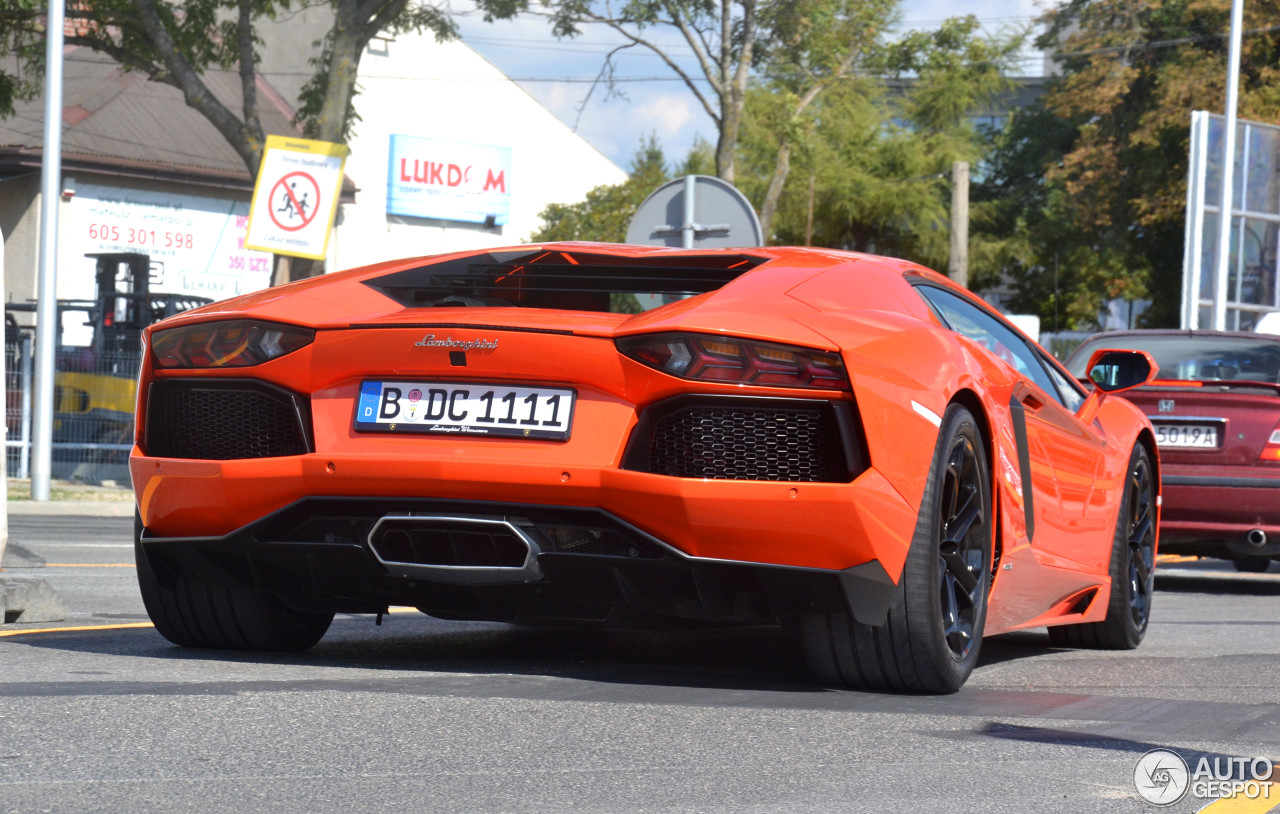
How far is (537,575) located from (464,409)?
17.8 inches

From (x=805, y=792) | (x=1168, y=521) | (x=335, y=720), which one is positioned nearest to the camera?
(x=805, y=792)

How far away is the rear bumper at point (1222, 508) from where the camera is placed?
1003 cm

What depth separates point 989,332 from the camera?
5629 millimetres

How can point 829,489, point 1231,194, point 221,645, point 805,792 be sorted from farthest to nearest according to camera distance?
point 1231,194
point 221,645
point 829,489
point 805,792

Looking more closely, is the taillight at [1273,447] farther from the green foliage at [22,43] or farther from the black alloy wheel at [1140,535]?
the green foliage at [22,43]

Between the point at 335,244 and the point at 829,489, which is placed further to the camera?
the point at 335,244

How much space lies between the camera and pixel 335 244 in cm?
4194

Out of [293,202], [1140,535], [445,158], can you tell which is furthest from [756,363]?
[445,158]

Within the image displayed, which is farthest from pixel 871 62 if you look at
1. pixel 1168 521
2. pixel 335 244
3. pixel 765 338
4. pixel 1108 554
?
pixel 765 338

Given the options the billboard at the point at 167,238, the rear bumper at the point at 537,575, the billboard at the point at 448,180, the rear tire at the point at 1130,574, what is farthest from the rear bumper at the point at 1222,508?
the billboard at the point at 448,180

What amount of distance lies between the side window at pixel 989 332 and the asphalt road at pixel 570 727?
961 mm

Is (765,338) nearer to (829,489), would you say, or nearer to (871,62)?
(829,489)

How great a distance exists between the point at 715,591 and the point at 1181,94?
37.3 meters

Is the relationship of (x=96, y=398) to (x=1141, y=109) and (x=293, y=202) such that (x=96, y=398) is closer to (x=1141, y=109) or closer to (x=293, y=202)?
(x=293, y=202)
